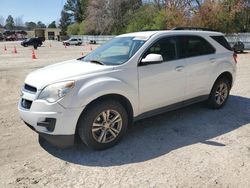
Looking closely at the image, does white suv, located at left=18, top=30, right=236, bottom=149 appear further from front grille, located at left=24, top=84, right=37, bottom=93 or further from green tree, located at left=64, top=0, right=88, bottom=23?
green tree, located at left=64, top=0, right=88, bottom=23

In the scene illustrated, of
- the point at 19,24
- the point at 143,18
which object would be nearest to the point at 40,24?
the point at 19,24

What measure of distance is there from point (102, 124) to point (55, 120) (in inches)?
28.8

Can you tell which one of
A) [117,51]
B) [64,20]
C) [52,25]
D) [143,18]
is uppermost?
[52,25]

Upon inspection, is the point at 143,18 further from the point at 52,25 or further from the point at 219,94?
the point at 52,25

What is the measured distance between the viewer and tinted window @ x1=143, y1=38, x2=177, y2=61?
5.12m

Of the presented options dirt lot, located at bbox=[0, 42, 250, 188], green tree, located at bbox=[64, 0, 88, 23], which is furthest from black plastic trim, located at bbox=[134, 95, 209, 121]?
green tree, located at bbox=[64, 0, 88, 23]

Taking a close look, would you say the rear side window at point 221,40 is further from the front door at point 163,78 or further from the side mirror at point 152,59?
the side mirror at point 152,59

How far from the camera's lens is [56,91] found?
4.11 m

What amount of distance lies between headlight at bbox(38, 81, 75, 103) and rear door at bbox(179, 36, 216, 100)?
7.81 ft

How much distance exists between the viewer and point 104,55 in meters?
5.30

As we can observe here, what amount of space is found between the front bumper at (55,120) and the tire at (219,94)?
326 centimetres

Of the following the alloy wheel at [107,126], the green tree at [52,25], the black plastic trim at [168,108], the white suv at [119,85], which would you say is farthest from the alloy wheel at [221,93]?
the green tree at [52,25]

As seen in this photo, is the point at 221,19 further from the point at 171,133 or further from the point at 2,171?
the point at 2,171

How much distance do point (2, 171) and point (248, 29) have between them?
35.1 metres
